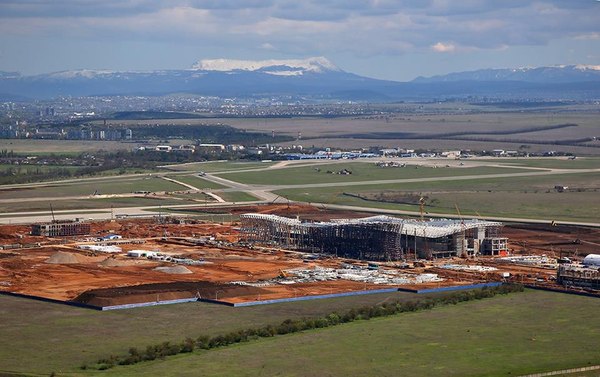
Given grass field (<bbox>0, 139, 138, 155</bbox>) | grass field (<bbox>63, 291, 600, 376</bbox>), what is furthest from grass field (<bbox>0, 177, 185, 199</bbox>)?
grass field (<bbox>63, 291, 600, 376</bbox>)

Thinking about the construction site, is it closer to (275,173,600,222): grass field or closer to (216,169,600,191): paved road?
(275,173,600,222): grass field

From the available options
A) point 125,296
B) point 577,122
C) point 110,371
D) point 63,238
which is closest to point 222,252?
point 63,238

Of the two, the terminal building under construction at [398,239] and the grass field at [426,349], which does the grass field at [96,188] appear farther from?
the grass field at [426,349]

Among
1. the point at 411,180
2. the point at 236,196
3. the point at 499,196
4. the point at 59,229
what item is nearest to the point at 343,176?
the point at 411,180

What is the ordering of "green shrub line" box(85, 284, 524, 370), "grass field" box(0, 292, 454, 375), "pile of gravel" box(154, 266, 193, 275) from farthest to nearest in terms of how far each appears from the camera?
"pile of gravel" box(154, 266, 193, 275)
"grass field" box(0, 292, 454, 375)
"green shrub line" box(85, 284, 524, 370)

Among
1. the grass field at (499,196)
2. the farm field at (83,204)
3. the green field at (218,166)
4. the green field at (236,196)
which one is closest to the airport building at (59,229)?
the farm field at (83,204)

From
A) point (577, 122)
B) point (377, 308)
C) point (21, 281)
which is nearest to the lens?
point (377, 308)

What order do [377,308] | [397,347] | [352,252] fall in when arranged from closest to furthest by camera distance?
1. [397,347]
2. [377,308]
3. [352,252]

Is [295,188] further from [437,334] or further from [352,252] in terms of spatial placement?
[437,334]
